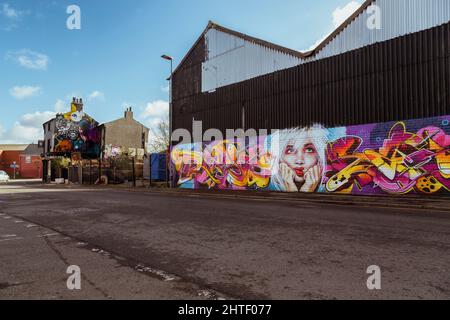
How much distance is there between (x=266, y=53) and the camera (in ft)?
69.4

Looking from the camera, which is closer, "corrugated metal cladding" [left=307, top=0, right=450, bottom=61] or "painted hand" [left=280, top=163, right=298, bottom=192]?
"corrugated metal cladding" [left=307, top=0, right=450, bottom=61]

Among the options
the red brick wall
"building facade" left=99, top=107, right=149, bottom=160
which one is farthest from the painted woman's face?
the red brick wall

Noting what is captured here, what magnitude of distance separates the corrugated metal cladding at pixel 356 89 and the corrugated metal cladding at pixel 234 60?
0.53 m

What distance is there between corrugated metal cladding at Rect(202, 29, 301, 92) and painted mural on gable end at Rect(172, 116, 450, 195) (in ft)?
13.2

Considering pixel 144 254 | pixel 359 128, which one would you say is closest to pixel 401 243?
pixel 144 254

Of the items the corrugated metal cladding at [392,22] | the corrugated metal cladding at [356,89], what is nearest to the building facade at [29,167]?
the corrugated metal cladding at [356,89]

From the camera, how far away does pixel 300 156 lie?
19.0 m

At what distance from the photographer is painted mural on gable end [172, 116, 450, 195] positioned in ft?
46.6

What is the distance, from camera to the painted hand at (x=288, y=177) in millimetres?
19281

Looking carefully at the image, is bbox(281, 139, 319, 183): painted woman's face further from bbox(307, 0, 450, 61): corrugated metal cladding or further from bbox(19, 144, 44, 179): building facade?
bbox(19, 144, 44, 179): building facade

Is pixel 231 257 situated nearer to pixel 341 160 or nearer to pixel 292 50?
pixel 341 160

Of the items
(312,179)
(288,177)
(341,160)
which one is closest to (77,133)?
(288,177)

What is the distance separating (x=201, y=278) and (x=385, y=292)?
2.05 metres

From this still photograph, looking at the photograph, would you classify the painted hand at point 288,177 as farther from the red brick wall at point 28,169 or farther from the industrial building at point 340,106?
the red brick wall at point 28,169
